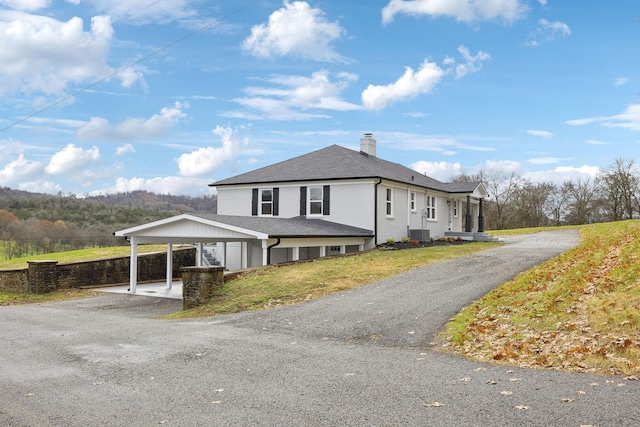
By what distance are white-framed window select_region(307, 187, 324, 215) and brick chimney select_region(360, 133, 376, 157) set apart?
241 inches

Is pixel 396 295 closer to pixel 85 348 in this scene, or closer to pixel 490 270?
pixel 490 270

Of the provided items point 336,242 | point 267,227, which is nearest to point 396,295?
point 267,227

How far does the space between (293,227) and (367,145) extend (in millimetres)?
11590

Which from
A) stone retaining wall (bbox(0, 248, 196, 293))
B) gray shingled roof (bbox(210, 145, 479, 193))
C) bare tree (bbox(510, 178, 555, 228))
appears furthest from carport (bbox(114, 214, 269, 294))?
bare tree (bbox(510, 178, 555, 228))

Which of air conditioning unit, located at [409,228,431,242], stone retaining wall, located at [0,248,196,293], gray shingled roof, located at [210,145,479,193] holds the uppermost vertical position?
gray shingled roof, located at [210,145,479,193]

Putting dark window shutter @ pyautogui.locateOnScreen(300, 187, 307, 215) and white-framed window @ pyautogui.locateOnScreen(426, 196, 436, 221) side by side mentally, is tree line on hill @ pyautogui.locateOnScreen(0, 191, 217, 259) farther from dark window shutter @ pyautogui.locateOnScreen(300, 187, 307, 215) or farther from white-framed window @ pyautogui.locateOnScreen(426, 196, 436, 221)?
white-framed window @ pyautogui.locateOnScreen(426, 196, 436, 221)

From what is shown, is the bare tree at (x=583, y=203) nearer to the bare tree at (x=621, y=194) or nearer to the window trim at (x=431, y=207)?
the bare tree at (x=621, y=194)

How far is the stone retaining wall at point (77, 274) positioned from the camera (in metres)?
22.2

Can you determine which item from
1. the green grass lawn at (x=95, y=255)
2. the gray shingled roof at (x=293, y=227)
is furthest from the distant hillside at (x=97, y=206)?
the gray shingled roof at (x=293, y=227)

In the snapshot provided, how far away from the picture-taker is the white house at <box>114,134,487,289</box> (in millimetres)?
22469

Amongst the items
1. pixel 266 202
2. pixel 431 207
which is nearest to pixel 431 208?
pixel 431 207

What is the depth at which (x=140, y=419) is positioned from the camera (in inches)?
232

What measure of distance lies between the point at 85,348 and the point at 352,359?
493 cm

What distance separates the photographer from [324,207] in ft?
88.6
